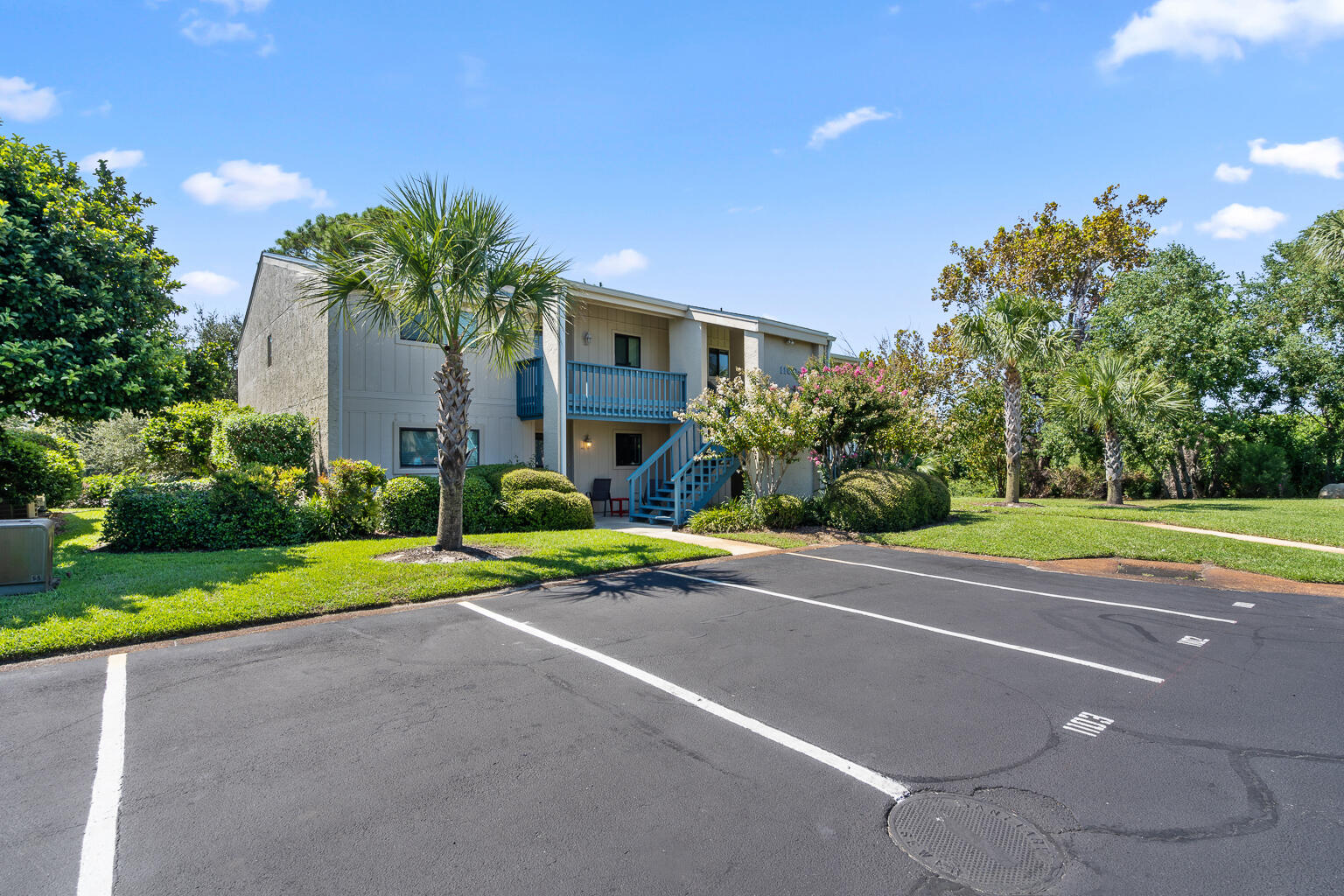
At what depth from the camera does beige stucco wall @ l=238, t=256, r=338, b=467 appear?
14484 millimetres

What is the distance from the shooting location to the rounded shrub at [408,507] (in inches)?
479

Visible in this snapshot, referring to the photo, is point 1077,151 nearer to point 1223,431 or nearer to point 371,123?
point 371,123

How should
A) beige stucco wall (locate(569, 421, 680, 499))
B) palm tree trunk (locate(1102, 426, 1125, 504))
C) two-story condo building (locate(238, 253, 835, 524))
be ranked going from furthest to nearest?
palm tree trunk (locate(1102, 426, 1125, 504))
beige stucco wall (locate(569, 421, 680, 499))
two-story condo building (locate(238, 253, 835, 524))

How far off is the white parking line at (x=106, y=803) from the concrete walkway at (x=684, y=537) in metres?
8.57

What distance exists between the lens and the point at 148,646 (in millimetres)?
5836

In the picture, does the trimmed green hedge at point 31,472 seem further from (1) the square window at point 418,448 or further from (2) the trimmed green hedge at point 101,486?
(1) the square window at point 418,448

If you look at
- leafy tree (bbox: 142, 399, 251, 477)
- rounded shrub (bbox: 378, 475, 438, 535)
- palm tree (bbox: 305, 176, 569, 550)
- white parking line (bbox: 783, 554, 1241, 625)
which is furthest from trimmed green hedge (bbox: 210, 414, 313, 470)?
white parking line (bbox: 783, 554, 1241, 625)

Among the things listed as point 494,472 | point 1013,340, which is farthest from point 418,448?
point 1013,340

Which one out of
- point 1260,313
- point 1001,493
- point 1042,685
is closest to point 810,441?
point 1042,685

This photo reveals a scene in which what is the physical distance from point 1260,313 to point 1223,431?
6.34 meters

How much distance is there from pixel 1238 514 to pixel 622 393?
52.4 feet

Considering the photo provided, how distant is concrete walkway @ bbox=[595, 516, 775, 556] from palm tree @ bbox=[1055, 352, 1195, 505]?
14240 mm

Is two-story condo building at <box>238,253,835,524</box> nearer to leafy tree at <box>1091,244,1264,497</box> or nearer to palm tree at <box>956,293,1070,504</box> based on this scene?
palm tree at <box>956,293,1070,504</box>

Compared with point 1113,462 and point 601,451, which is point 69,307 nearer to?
point 601,451
